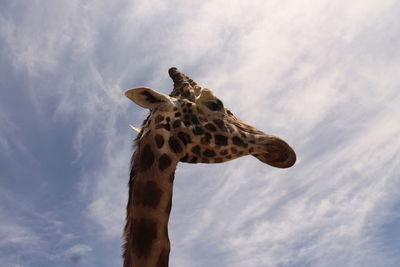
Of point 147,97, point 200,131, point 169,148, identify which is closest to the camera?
point 169,148

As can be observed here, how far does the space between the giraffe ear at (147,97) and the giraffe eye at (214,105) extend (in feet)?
2.32

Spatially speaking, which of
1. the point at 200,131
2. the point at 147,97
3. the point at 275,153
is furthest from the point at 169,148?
the point at 275,153

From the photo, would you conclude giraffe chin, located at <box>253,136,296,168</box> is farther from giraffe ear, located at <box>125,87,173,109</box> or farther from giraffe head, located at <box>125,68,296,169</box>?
giraffe ear, located at <box>125,87,173,109</box>

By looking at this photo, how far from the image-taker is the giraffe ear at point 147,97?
19.3 feet

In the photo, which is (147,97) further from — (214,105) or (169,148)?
(214,105)

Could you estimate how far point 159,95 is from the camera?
6164 mm

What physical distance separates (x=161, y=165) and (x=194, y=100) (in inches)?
65.0

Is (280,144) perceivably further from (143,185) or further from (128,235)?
(128,235)

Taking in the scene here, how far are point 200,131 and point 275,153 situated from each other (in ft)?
4.38

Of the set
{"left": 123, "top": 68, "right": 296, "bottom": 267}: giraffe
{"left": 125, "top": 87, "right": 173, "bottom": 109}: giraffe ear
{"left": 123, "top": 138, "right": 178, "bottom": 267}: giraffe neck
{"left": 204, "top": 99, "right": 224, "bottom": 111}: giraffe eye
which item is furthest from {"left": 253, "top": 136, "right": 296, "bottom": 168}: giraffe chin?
{"left": 125, "top": 87, "right": 173, "bottom": 109}: giraffe ear

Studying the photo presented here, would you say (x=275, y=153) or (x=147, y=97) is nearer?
(x=147, y=97)

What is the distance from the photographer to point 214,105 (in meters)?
6.68

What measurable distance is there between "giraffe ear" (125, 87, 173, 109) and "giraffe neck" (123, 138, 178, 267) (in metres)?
0.70

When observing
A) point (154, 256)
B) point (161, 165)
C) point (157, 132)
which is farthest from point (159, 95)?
point (154, 256)
